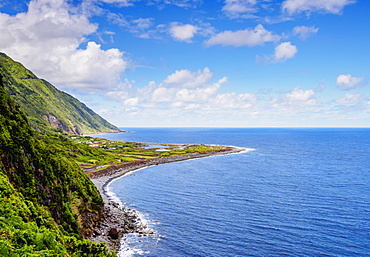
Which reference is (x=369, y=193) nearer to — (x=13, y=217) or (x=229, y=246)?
(x=229, y=246)

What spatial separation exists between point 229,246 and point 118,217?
91.2 feet

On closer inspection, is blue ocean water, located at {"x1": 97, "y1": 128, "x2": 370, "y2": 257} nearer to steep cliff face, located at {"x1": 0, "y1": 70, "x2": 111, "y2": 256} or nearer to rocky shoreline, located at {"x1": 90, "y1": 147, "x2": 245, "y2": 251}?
rocky shoreline, located at {"x1": 90, "y1": 147, "x2": 245, "y2": 251}

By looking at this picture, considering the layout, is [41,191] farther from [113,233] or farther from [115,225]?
[115,225]

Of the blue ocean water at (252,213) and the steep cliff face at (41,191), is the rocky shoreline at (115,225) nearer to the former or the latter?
the steep cliff face at (41,191)

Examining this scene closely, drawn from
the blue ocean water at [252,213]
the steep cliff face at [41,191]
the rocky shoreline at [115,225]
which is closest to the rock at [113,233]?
the rocky shoreline at [115,225]

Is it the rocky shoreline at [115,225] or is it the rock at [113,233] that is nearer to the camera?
the rocky shoreline at [115,225]

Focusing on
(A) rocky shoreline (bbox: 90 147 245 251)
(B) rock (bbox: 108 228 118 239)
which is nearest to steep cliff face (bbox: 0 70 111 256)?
(A) rocky shoreline (bbox: 90 147 245 251)

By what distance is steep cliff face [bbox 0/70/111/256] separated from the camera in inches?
1330

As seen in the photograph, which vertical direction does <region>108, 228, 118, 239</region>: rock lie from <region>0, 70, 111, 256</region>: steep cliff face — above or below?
below

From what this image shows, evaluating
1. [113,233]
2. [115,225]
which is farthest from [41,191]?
[115,225]

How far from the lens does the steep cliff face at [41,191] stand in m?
33.8

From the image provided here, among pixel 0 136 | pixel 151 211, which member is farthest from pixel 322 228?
pixel 0 136

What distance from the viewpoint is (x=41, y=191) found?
46.2 m

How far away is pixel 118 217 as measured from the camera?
207ft
